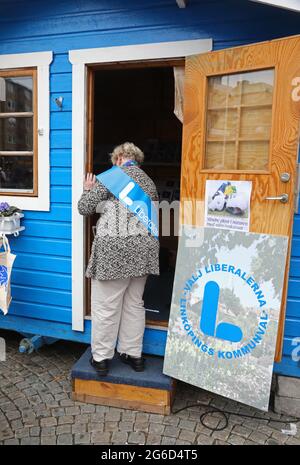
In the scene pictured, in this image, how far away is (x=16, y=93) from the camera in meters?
3.43

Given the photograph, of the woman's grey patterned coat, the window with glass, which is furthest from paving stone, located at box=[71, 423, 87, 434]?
the window with glass

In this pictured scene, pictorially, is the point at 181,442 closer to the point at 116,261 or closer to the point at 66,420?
the point at 66,420

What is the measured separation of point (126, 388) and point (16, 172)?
6.56 ft

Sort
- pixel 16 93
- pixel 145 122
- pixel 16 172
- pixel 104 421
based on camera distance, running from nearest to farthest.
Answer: pixel 104 421 < pixel 16 93 < pixel 16 172 < pixel 145 122

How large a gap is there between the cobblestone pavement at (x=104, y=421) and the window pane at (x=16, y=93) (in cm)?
225

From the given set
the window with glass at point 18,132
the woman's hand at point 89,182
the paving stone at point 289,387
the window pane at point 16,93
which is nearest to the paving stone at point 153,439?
the paving stone at point 289,387

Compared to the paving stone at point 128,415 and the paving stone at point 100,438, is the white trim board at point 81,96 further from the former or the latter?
the paving stone at point 100,438

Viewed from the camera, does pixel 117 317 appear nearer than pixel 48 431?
No

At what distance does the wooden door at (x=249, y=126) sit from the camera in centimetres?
247

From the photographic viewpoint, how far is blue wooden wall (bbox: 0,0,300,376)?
279cm

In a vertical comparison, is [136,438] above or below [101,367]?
below

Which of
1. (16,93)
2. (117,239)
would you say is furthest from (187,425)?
(16,93)

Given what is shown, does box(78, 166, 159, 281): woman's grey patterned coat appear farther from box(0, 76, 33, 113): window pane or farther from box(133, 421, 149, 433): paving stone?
box(0, 76, 33, 113): window pane
